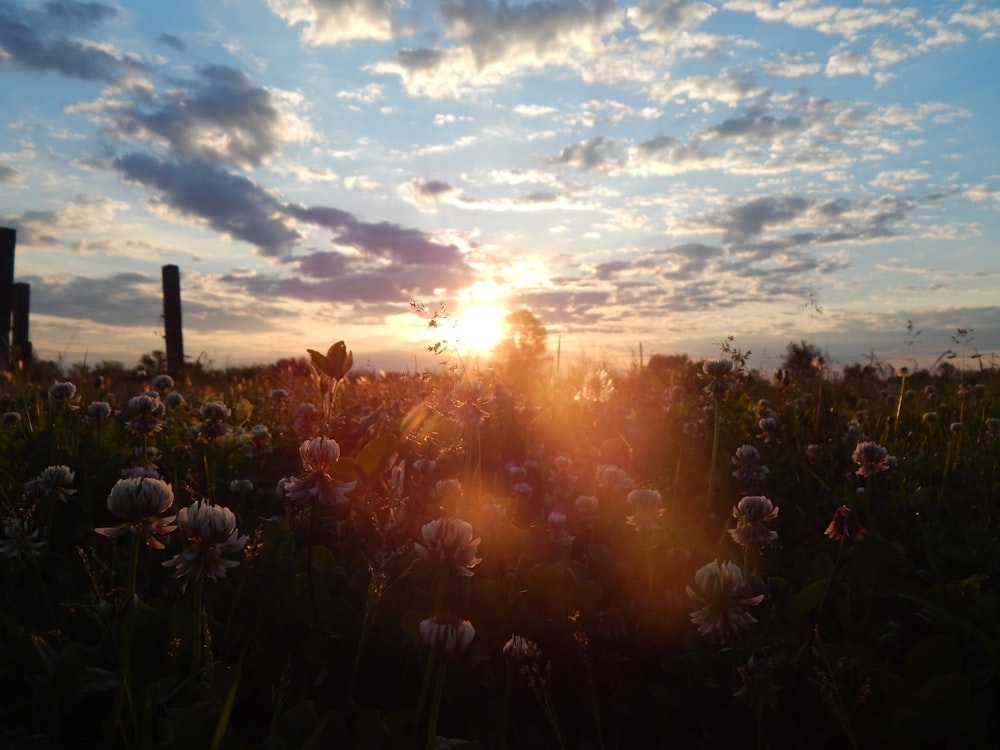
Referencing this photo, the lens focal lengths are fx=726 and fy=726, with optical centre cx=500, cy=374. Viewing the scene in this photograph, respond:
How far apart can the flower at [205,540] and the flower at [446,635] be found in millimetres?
467

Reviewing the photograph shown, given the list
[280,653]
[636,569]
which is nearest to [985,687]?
[636,569]

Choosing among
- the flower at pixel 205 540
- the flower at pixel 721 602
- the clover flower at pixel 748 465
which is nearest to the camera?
the flower at pixel 205 540

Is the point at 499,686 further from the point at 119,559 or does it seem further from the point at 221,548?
the point at 119,559

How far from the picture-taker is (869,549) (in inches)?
99.4

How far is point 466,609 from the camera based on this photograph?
2371 millimetres

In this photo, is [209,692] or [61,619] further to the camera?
[61,619]

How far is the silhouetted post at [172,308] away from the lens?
18234 mm

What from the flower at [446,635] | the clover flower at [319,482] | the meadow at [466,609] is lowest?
the meadow at [466,609]

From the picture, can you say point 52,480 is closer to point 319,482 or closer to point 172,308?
point 319,482

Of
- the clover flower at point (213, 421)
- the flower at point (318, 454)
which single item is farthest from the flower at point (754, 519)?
the clover flower at point (213, 421)

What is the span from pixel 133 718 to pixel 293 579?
78cm

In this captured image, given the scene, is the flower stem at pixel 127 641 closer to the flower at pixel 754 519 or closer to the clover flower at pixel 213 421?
the flower at pixel 754 519

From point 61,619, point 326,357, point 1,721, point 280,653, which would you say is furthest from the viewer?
point 61,619

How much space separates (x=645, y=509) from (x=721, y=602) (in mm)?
1000
